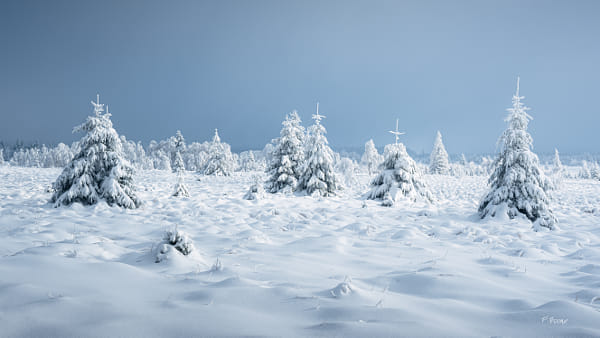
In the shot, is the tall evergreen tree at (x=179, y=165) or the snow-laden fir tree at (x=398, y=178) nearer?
the tall evergreen tree at (x=179, y=165)

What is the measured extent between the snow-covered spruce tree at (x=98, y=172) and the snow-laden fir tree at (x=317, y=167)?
8261 mm

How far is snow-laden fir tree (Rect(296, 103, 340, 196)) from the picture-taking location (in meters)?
14.9

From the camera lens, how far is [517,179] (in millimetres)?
9133

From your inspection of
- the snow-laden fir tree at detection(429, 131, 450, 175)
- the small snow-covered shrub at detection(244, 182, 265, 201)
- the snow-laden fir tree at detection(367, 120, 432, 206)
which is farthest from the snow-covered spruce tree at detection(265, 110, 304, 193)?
the snow-laden fir tree at detection(429, 131, 450, 175)

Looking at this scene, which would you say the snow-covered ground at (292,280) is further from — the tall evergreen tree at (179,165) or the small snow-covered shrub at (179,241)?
the tall evergreen tree at (179,165)

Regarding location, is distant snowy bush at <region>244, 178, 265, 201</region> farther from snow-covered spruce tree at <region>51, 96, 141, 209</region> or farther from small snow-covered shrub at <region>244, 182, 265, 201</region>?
snow-covered spruce tree at <region>51, 96, 141, 209</region>

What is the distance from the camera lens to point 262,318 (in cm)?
266

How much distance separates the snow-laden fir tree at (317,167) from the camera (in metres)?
14.9

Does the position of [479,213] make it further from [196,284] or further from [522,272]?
[196,284]

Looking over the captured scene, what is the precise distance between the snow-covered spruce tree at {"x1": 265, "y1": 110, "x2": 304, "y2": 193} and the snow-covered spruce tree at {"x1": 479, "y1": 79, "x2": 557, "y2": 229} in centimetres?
953

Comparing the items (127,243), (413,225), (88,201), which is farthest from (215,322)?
(88,201)

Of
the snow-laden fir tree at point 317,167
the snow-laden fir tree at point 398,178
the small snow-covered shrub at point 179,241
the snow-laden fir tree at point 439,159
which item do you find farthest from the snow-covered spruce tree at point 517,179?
the snow-laden fir tree at point 439,159

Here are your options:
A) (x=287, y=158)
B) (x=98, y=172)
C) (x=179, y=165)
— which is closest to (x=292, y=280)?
(x=98, y=172)

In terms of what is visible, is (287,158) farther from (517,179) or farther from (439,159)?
(439,159)
